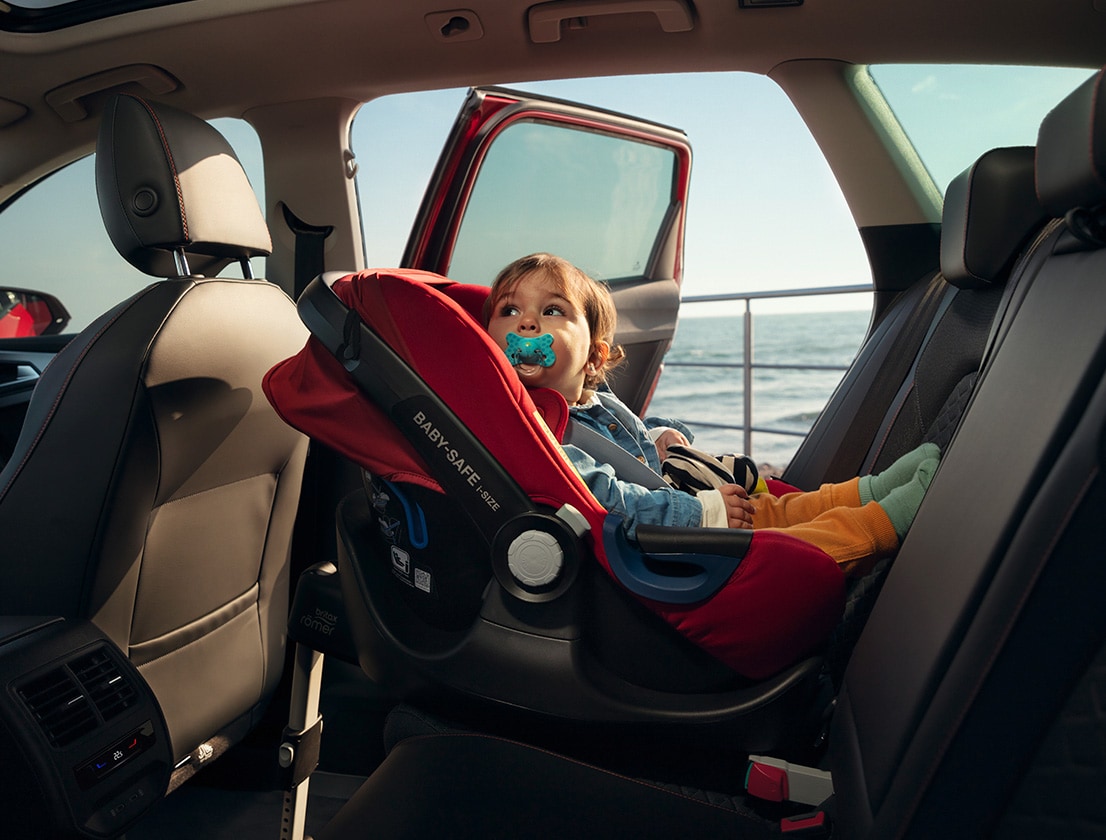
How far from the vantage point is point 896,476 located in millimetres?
1021

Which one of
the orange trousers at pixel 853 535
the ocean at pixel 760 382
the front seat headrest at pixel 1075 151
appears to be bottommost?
the ocean at pixel 760 382

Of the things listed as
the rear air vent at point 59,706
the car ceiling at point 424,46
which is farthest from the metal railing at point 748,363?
the rear air vent at point 59,706

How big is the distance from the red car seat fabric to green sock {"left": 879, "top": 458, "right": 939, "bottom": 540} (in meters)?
0.14

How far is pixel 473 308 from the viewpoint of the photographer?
1.23 m

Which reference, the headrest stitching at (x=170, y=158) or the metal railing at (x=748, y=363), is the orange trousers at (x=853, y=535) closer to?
the headrest stitching at (x=170, y=158)

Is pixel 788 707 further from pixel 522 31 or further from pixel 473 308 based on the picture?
pixel 522 31

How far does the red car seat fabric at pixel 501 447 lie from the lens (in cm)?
81

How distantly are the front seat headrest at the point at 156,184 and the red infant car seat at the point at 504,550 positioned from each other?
333 millimetres

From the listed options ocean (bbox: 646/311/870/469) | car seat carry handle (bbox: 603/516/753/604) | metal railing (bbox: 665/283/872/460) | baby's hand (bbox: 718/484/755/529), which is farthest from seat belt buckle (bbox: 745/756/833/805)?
metal railing (bbox: 665/283/872/460)

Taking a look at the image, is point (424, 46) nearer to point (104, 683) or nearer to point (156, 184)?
point (156, 184)

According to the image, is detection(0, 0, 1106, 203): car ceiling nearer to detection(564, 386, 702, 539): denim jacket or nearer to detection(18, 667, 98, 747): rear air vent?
detection(564, 386, 702, 539): denim jacket

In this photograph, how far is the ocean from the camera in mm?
3493

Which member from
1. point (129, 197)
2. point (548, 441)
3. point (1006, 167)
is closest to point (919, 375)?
point (1006, 167)

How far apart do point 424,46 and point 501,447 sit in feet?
3.83
